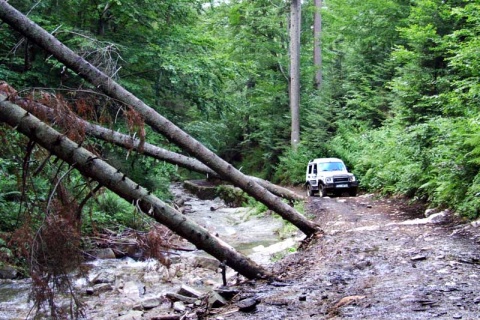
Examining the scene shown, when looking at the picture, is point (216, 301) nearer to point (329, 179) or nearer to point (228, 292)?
point (228, 292)

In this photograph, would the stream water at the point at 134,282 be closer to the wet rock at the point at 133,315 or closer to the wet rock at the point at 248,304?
the wet rock at the point at 133,315

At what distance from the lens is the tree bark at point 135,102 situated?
718cm

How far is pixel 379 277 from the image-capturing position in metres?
6.21

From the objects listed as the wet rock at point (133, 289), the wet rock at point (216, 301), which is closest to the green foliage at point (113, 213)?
the wet rock at point (133, 289)

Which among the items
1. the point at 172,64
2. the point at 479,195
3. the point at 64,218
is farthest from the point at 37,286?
the point at 172,64

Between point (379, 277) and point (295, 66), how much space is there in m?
23.7

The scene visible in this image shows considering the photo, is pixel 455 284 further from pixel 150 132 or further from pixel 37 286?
pixel 150 132

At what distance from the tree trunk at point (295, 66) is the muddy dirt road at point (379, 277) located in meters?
19.0

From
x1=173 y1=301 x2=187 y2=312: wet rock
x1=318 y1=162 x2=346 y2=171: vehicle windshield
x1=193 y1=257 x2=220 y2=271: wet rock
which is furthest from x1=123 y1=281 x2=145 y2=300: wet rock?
x1=318 y1=162 x2=346 y2=171: vehicle windshield

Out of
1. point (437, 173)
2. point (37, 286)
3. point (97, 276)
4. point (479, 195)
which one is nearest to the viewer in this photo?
point (37, 286)

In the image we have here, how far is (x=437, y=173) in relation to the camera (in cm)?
1252

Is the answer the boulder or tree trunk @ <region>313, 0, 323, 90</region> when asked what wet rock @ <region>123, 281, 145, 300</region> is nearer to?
the boulder

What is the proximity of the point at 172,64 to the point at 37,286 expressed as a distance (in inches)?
481

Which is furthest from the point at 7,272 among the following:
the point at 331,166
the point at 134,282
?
the point at 331,166
